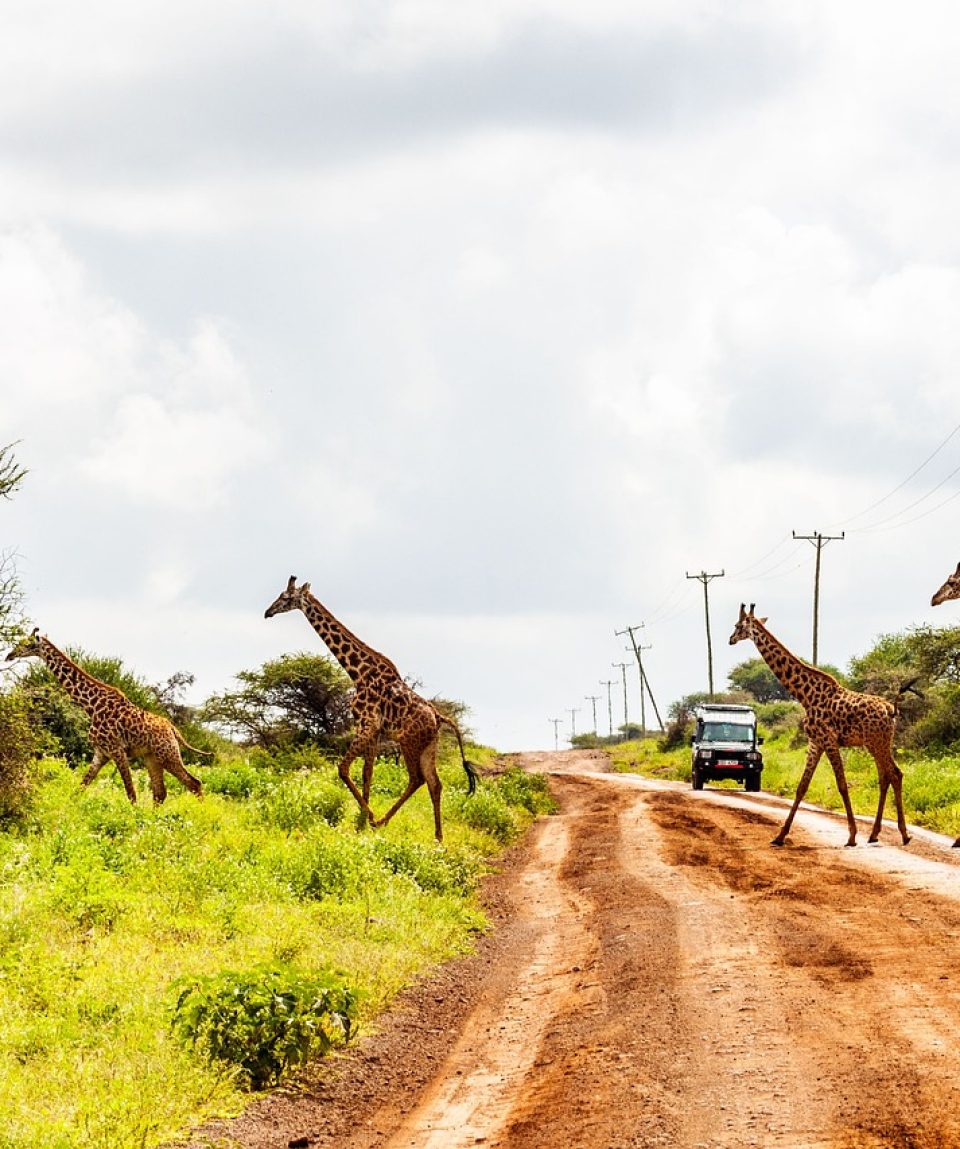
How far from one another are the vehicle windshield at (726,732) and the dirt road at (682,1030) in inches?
887

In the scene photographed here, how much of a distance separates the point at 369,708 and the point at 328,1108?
13.7 m

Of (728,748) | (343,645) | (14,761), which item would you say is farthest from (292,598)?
(728,748)

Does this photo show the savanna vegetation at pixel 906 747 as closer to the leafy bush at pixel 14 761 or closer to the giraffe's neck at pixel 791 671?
the giraffe's neck at pixel 791 671

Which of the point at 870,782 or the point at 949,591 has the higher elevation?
the point at 949,591

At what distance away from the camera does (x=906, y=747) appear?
38.2m

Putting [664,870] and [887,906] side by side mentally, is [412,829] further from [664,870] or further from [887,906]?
[887,906]

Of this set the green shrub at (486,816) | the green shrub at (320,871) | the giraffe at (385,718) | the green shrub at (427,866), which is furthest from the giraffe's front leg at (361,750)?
the green shrub at (320,871)

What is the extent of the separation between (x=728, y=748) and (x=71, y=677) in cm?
2081

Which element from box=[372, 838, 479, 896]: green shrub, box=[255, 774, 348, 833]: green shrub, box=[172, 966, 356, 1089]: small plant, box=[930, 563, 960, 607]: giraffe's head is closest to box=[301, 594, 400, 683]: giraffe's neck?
box=[255, 774, 348, 833]: green shrub

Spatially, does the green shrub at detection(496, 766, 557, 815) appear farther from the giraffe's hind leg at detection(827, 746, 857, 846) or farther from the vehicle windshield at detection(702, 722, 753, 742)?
the giraffe's hind leg at detection(827, 746, 857, 846)

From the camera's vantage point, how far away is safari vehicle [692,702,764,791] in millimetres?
38594

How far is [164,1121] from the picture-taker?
7527 millimetres

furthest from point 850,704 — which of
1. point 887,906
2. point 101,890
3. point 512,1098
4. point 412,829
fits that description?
point 512,1098

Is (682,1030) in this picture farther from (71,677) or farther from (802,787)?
(71,677)
